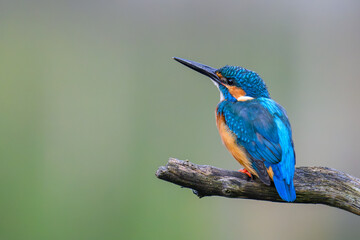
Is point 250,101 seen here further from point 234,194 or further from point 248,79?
point 234,194

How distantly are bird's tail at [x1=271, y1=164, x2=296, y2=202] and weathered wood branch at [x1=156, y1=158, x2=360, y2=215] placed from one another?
81 mm

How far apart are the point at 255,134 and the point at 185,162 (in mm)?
377

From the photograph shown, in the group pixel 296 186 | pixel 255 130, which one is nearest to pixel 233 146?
pixel 255 130

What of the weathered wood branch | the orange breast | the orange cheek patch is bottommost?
the weathered wood branch

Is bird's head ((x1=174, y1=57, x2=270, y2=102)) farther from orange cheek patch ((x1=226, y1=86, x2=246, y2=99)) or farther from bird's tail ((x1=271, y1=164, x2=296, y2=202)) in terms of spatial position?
bird's tail ((x1=271, y1=164, x2=296, y2=202))

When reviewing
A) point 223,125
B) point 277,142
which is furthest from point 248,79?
point 277,142

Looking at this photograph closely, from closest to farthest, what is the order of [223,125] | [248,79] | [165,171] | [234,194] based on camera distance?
[165,171]
[234,194]
[223,125]
[248,79]

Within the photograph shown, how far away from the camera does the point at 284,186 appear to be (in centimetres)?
165

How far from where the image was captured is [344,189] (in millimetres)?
1739

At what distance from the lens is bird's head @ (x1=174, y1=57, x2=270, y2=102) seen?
2123 mm

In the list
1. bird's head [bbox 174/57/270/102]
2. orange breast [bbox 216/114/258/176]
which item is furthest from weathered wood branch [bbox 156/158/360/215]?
bird's head [bbox 174/57/270/102]

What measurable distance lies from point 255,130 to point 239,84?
0.35 m

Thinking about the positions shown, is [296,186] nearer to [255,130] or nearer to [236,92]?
[255,130]

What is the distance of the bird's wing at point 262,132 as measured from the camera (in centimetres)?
174
